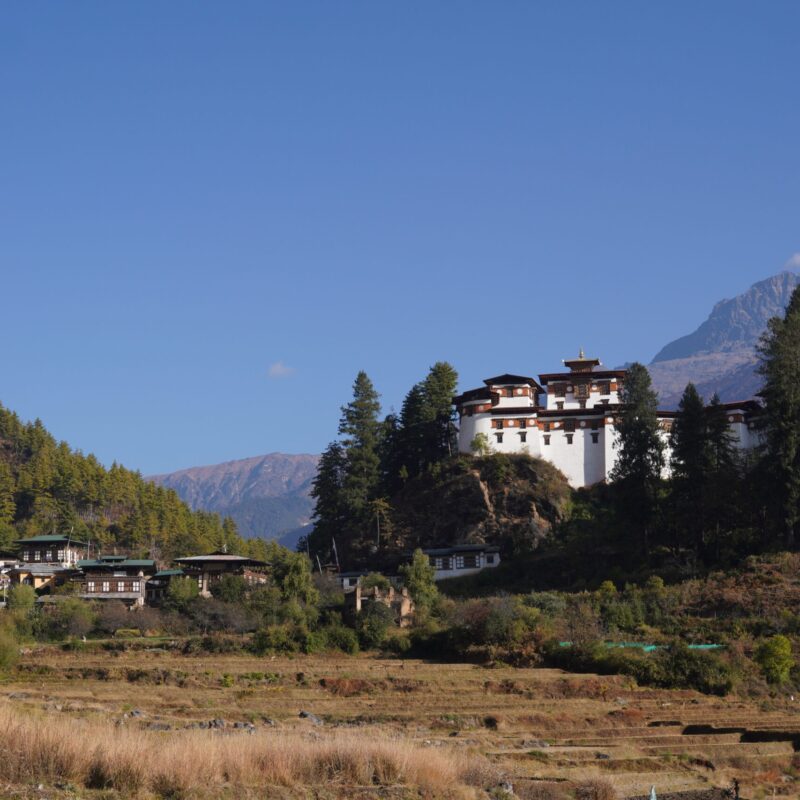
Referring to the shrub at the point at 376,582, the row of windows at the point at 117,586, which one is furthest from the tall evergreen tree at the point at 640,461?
the row of windows at the point at 117,586

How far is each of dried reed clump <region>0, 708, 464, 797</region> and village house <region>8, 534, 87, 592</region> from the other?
57.9 metres

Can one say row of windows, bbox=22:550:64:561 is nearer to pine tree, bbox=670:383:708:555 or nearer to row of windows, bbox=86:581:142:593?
row of windows, bbox=86:581:142:593

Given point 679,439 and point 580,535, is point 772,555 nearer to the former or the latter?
point 679,439

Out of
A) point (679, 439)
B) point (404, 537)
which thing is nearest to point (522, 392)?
point (404, 537)

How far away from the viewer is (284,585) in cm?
7238

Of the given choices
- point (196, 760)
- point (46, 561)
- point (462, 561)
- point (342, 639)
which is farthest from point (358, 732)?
point (46, 561)

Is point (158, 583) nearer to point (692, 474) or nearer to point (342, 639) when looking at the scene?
point (342, 639)

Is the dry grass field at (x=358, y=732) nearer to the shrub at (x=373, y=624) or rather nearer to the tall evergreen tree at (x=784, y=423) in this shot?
the shrub at (x=373, y=624)

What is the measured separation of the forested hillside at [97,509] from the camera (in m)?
105

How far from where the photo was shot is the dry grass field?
2647 cm

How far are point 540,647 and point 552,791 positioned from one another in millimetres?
27518

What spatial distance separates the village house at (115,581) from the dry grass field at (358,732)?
16207 millimetres

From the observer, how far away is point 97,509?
374ft

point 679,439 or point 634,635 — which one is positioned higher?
point 679,439
